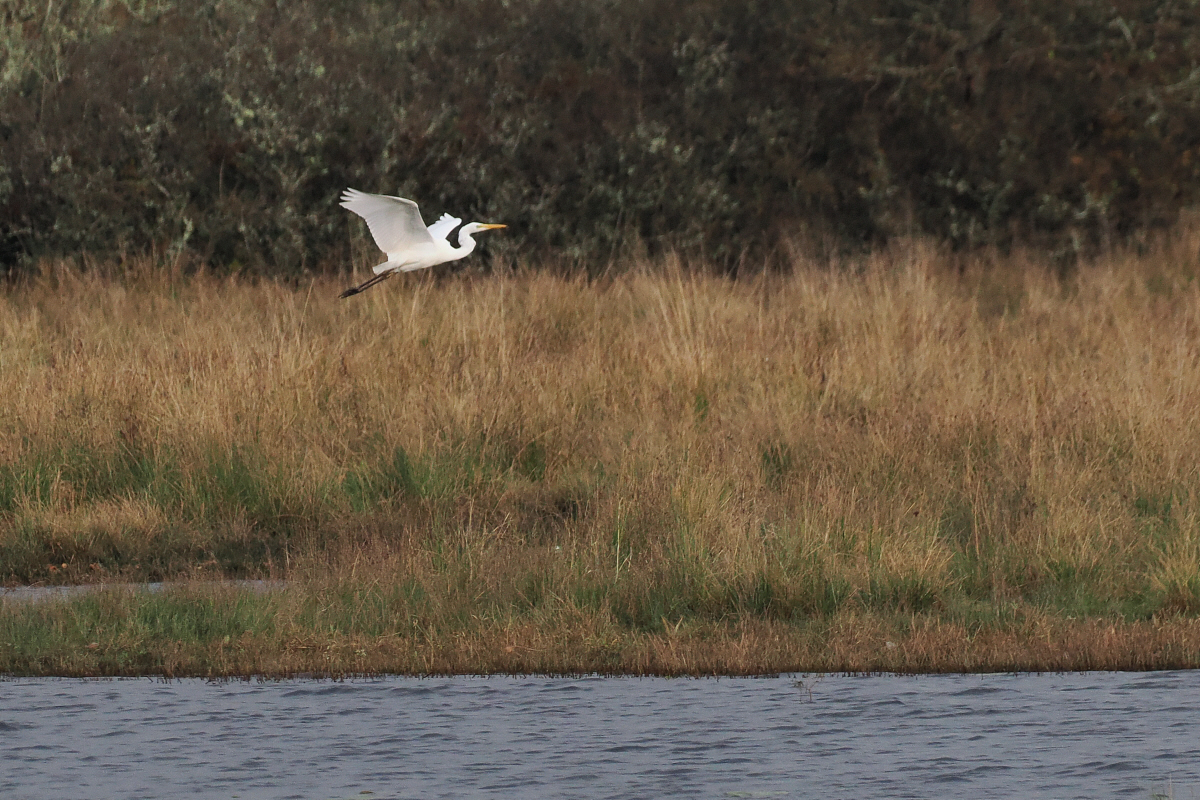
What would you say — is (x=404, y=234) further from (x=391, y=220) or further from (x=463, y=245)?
(x=463, y=245)

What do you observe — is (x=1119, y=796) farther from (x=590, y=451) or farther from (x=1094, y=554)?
(x=590, y=451)

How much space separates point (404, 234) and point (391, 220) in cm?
22

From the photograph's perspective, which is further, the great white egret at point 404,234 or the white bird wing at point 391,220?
the great white egret at point 404,234

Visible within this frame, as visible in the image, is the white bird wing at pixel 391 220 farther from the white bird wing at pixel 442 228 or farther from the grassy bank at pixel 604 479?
the grassy bank at pixel 604 479

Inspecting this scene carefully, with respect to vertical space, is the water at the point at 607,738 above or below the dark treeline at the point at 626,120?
below

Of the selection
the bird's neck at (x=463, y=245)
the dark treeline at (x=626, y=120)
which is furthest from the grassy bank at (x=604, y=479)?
the dark treeline at (x=626, y=120)

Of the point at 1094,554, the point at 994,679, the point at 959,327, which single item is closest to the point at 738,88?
the point at 959,327

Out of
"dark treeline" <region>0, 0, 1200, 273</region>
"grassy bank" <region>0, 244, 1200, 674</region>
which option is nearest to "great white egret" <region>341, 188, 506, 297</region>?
"grassy bank" <region>0, 244, 1200, 674</region>

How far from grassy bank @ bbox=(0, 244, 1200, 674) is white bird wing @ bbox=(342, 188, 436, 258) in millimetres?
631

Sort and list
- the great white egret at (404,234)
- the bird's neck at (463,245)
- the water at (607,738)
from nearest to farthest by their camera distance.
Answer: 1. the water at (607,738)
2. the great white egret at (404,234)
3. the bird's neck at (463,245)

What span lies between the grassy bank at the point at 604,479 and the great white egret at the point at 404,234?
18.6 inches

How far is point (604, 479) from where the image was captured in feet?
30.0

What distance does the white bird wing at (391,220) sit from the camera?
11.2 meters

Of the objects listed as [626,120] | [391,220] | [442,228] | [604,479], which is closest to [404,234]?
[391,220]
